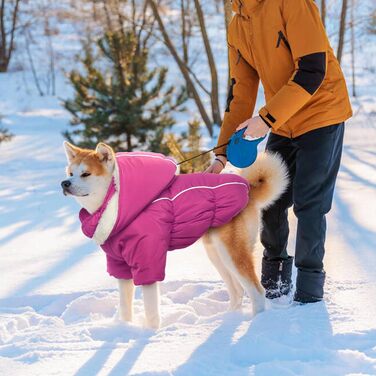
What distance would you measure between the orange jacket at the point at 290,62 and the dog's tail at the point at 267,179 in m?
0.16

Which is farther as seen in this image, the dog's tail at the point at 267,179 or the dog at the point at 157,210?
the dog's tail at the point at 267,179

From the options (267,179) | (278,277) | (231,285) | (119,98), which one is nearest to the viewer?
(267,179)

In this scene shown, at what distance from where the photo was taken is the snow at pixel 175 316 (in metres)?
2.21

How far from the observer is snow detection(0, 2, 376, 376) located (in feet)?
7.24

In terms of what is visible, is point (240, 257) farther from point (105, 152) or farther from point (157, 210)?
point (105, 152)

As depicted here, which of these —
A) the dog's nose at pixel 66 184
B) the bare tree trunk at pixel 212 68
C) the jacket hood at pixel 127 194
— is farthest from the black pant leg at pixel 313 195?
the bare tree trunk at pixel 212 68

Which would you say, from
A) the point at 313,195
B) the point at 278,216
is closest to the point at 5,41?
the point at 278,216

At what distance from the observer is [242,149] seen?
2.79 meters

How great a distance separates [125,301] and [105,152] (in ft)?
2.58

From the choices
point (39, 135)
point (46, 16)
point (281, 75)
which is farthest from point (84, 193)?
point (46, 16)

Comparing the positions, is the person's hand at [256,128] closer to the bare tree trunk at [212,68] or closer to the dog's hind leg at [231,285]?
the dog's hind leg at [231,285]

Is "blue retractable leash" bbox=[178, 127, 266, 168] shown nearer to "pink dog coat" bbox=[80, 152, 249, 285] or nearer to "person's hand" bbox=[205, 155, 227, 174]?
"pink dog coat" bbox=[80, 152, 249, 285]

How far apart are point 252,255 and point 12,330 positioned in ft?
4.23

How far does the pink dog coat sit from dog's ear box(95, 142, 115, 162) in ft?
0.17
